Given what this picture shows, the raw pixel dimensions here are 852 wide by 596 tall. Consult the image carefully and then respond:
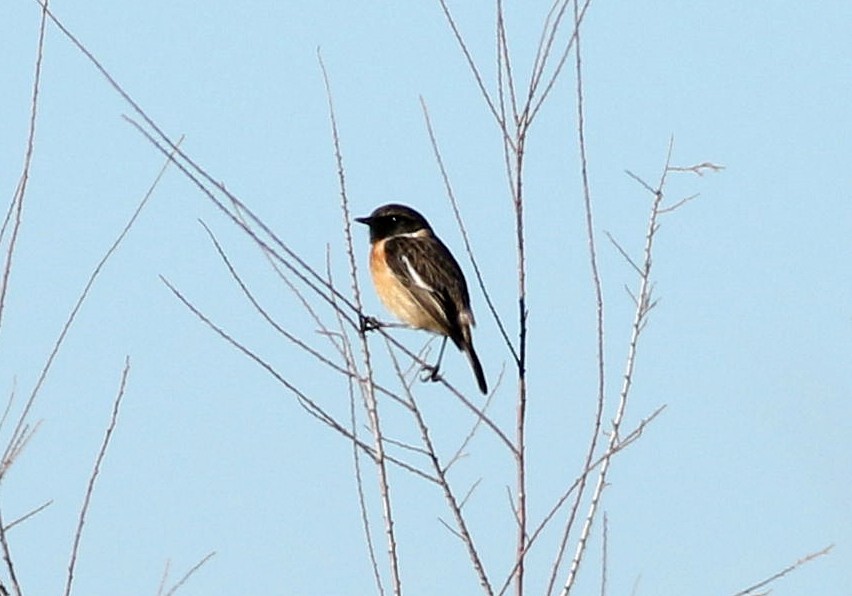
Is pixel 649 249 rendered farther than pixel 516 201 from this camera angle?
Yes

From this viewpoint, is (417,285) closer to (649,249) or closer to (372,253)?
(372,253)

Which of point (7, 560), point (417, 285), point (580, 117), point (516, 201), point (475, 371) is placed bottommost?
point (7, 560)

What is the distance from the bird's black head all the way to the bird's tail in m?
1.25

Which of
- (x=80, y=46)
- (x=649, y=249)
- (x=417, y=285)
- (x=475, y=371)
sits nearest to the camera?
(x=80, y=46)

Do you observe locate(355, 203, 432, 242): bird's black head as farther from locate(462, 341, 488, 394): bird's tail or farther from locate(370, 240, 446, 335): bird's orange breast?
locate(462, 341, 488, 394): bird's tail

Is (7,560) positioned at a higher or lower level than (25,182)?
lower

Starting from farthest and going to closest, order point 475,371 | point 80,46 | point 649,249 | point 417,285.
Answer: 1. point 417,285
2. point 475,371
3. point 649,249
4. point 80,46

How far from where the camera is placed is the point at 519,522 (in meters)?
4.41

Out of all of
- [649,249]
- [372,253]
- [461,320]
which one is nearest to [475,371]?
[461,320]

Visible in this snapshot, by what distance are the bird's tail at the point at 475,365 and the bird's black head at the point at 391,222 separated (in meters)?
1.25

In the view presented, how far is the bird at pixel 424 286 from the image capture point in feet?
29.6

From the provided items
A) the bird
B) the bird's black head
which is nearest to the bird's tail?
the bird

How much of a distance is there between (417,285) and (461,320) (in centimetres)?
35

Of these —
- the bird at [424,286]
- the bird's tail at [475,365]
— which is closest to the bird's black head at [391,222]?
the bird at [424,286]
